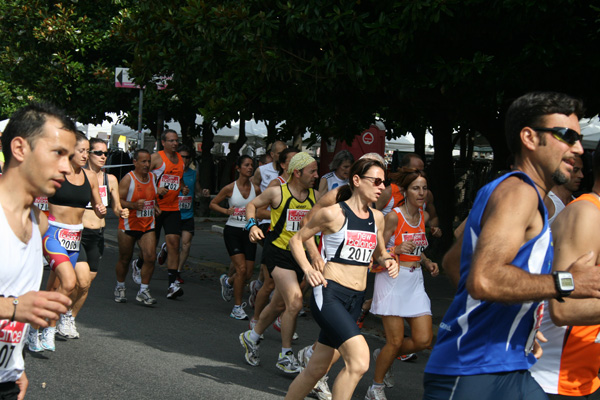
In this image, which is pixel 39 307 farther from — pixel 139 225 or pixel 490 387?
pixel 139 225

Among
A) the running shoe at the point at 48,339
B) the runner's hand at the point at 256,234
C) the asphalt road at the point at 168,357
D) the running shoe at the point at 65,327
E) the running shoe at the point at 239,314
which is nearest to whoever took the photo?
the asphalt road at the point at 168,357

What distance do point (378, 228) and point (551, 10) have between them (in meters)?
3.46

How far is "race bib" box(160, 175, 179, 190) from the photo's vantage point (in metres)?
10.9

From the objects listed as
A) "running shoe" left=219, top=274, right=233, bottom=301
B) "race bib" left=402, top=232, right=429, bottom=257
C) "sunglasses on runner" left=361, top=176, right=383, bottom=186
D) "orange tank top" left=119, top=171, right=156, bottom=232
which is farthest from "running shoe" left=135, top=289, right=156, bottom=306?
"sunglasses on runner" left=361, top=176, right=383, bottom=186

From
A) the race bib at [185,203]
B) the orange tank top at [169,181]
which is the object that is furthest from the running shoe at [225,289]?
the race bib at [185,203]

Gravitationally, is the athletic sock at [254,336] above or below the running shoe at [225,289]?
above

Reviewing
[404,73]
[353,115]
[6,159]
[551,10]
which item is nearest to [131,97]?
[353,115]

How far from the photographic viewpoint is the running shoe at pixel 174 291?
10.4m

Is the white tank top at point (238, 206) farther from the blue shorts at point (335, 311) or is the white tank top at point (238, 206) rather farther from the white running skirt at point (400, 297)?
the blue shorts at point (335, 311)

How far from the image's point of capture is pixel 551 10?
7.87m

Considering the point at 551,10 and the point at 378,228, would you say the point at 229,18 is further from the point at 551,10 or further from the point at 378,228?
the point at 378,228

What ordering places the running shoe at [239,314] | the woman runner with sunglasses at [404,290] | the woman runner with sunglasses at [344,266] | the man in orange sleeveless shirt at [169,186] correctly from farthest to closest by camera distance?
the man in orange sleeveless shirt at [169,186]
the running shoe at [239,314]
the woman runner with sunglasses at [404,290]
the woman runner with sunglasses at [344,266]

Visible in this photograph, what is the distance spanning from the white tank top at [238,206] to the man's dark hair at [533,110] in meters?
6.75

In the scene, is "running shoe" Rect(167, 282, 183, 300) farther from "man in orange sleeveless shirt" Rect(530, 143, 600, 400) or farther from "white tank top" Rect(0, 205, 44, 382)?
"man in orange sleeveless shirt" Rect(530, 143, 600, 400)
